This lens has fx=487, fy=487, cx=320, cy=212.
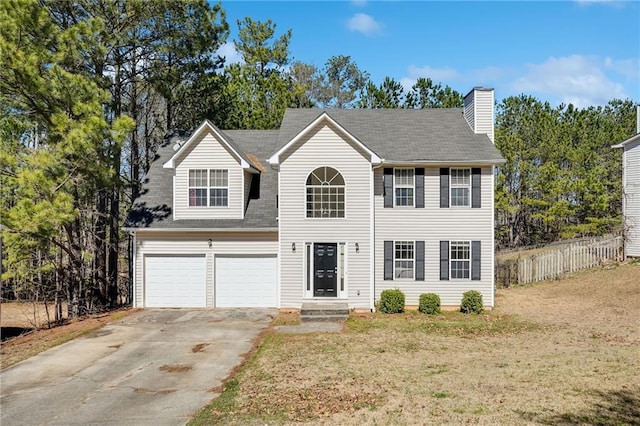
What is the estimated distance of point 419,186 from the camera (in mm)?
18922

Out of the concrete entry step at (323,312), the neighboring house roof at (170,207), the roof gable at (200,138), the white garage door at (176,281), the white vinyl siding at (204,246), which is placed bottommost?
the concrete entry step at (323,312)

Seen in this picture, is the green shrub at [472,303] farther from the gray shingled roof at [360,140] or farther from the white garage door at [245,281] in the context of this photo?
the white garage door at [245,281]

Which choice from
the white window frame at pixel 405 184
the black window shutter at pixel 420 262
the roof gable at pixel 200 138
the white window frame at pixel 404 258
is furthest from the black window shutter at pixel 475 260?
the roof gable at pixel 200 138

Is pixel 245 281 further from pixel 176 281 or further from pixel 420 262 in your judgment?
pixel 420 262

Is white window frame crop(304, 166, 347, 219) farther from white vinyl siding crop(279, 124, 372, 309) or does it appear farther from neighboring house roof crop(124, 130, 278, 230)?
neighboring house roof crop(124, 130, 278, 230)

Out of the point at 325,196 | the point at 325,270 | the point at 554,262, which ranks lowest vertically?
the point at 554,262

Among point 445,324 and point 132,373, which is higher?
point 445,324

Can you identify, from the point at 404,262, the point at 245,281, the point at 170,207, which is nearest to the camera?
the point at 404,262

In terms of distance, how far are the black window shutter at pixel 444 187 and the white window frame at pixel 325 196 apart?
3.78m

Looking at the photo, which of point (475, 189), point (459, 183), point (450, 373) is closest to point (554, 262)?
point (475, 189)

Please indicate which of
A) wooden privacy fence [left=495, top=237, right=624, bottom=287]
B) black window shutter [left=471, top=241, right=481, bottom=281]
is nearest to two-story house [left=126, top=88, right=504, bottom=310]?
black window shutter [left=471, top=241, right=481, bottom=281]

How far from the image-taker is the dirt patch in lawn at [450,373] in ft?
27.5

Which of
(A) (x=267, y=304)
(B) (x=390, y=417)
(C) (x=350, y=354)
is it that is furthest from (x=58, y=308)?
(B) (x=390, y=417)

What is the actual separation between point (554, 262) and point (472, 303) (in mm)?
9613
